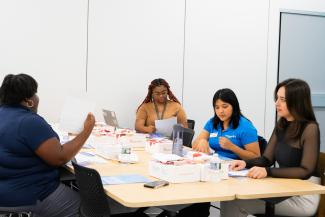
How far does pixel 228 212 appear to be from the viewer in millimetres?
2955

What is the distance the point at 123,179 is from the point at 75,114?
43.7 inches

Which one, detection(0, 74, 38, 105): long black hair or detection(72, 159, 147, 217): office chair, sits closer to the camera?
detection(72, 159, 147, 217): office chair

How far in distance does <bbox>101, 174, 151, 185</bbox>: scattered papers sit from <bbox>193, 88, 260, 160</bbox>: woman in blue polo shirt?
107 centimetres

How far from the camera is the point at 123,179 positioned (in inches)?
103

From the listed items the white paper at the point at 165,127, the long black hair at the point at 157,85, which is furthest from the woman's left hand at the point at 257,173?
the long black hair at the point at 157,85

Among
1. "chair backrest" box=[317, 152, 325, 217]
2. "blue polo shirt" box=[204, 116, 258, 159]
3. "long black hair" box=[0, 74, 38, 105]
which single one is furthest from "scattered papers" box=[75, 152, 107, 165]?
"chair backrest" box=[317, 152, 325, 217]

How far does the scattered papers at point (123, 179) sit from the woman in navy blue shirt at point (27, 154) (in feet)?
1.09

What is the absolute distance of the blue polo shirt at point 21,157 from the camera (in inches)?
105

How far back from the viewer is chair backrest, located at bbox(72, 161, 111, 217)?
2305mm

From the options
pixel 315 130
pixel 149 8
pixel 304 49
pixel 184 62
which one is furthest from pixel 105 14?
pixel 315 130

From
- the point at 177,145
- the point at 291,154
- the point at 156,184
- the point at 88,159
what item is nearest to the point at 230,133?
the point at 177,145

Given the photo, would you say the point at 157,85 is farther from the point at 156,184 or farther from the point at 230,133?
the point at 156,184

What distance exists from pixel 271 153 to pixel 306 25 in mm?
4021

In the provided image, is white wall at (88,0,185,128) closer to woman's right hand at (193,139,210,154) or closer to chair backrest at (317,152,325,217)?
woman's right hand at (193,139,210,154)
